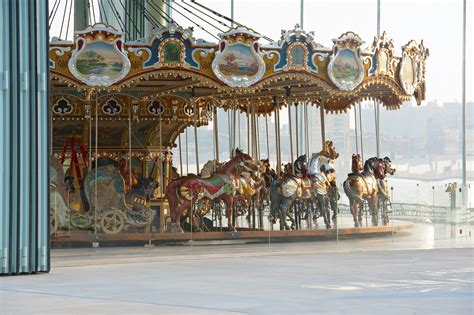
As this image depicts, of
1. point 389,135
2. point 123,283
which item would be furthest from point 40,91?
point 389,135

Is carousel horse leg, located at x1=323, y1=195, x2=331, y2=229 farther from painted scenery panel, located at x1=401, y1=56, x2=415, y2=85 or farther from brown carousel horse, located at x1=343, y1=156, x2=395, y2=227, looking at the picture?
painted scenery panel, located at x1=401, y1=56, x2=415, y2=85

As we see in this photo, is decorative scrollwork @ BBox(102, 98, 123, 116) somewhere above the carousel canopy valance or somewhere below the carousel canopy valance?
below

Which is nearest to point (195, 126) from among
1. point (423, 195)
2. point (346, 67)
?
point (346, 67)

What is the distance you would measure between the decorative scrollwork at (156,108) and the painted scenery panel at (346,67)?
12.6 feet

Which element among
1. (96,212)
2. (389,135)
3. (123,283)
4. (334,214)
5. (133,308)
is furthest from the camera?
(389,135)

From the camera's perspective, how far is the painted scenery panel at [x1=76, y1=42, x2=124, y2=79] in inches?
659

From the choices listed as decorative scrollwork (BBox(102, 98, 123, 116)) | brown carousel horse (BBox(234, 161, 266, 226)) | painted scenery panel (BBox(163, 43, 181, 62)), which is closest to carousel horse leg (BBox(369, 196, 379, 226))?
brown carousel horse (BBox(234, 161, 266, 226))

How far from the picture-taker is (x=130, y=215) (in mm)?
17359

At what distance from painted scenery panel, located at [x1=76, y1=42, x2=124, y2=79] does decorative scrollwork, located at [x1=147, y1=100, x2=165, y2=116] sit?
11.2 feet

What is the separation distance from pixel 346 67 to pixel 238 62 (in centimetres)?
187

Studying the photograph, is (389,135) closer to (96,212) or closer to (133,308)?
(96,212)

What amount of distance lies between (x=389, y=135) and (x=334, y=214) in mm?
33912

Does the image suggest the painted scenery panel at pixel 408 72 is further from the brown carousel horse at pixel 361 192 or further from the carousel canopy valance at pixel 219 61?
the brown carousel horse at pixel 361 192

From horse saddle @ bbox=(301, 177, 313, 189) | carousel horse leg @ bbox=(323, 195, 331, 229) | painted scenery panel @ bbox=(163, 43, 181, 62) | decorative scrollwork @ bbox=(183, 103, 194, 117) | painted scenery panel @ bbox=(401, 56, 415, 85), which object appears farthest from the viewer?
decorative scrollwork @ bbox=(183, 103, 194, 117)
